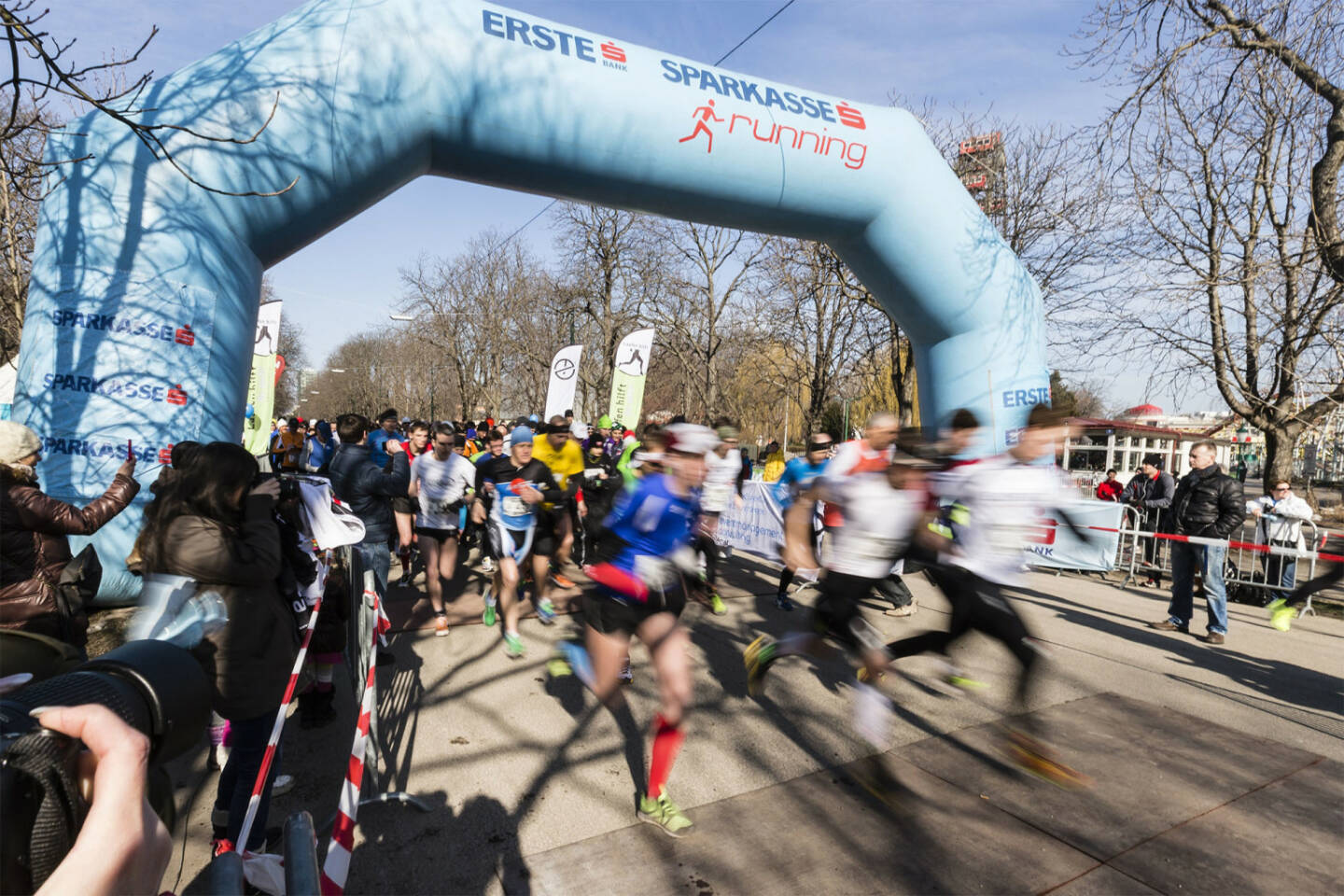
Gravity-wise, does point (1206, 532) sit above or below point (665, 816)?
above

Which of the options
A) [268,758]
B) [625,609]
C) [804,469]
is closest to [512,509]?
[625,609]

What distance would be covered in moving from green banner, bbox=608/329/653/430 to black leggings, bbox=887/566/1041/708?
→ 13.1m

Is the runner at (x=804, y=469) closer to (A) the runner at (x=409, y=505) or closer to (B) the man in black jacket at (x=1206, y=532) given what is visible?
(B) the man in black jacket at (x=1206, y=532)

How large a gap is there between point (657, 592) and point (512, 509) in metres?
3.03

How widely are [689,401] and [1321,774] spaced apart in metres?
28.2

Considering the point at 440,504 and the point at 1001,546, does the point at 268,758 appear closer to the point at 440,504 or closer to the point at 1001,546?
the point at 1001,546

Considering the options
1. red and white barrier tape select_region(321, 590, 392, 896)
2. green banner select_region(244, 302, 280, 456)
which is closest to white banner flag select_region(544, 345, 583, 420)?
green banner select_region(244, 302, 280, 456)

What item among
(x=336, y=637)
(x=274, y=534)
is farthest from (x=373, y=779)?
(x=274, y=534)

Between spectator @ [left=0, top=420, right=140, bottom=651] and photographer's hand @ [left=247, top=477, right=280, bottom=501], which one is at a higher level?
photographer's hand @ [left=247, top=477, right=280, bottom=501]

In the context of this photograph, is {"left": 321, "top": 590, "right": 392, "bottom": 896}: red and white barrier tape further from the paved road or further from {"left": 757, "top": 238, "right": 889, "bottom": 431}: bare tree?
{"left": 757, "top": 238, "right": 889, "bottom": 431}: bare tree

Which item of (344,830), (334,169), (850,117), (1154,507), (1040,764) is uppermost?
(850,117)

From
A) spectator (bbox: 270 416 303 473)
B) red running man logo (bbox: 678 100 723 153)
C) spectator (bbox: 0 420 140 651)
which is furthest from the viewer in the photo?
spectator (bbox: 270 416 303 473)

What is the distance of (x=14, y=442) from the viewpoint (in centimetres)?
332

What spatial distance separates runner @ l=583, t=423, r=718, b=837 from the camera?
3.39 m
